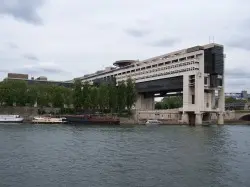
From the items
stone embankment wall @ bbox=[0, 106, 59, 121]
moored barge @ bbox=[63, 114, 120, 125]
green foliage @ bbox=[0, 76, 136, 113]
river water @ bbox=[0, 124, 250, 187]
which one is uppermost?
green foliage @ bbox=[0, 76, 136, 113]

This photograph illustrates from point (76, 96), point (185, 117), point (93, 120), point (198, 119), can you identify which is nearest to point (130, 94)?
point (76, 96)

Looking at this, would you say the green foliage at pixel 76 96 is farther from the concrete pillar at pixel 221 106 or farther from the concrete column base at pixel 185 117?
the concrete pillar at pixel 221 106

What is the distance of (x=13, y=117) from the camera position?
14025 cm

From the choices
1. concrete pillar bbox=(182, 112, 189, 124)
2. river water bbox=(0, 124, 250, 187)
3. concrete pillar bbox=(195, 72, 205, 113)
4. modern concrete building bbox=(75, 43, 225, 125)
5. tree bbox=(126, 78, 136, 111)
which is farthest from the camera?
tree bbox=(126, 78, 136, 111)

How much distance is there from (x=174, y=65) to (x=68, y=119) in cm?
5348

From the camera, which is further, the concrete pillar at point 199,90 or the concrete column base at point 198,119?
the concrete pillar at point 199,90

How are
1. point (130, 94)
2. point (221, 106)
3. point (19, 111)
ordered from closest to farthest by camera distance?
point (130, 94)
point (221, 106)
point (19, 111)

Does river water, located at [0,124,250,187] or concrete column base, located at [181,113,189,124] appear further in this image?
concrete column base, located at [181,113,189,124]

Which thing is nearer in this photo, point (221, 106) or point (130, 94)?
point (130, 94)

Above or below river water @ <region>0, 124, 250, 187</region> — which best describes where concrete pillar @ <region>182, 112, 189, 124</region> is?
above

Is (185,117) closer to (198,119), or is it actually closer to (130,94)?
(198,119)

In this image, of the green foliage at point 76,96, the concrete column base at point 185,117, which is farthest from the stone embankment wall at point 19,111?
the concrete column base at point 185,117

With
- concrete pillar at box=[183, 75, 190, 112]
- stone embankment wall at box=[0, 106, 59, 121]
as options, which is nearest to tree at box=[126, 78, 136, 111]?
concrete pillar at box=[183, 75, 190, 112]

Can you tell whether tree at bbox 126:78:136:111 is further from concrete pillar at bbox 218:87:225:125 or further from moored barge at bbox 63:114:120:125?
concrete pillar at bbox 218:87:225:125
